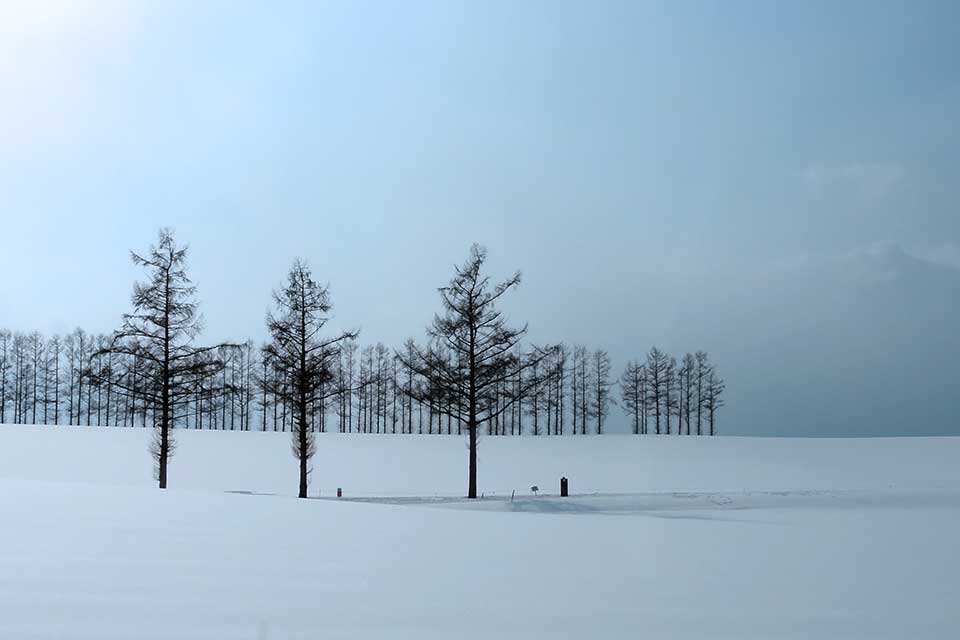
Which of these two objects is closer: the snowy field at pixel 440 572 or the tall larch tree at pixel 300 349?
the snowy field at pixel 440 572

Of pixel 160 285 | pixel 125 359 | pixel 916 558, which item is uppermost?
pixel 160 285

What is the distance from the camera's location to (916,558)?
7328 millimetres

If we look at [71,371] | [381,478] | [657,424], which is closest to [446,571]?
[381,478]

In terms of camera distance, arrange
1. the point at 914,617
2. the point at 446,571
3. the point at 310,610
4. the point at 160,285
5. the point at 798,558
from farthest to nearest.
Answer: the point at 160,285, the point at 798,558, the point at 446,571, the point at 914,617, the point at 310,610

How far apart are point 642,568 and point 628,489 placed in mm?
22125

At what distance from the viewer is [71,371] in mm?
59125

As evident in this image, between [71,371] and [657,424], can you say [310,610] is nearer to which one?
[657,424]

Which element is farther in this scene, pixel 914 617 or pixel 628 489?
pixel 628 489

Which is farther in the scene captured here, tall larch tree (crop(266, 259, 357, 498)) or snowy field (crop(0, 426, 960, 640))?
tall larch tree (crop(266, 259, 357, 498))

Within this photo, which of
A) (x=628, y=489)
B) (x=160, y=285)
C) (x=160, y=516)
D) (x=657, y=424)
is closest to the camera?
(x=160, y=516)

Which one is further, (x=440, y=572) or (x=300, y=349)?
(x=300, y=349)

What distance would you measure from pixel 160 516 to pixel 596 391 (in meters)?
55.8

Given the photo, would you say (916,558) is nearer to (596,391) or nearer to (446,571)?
(446,571)

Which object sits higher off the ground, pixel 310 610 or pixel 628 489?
pixel 310 610
